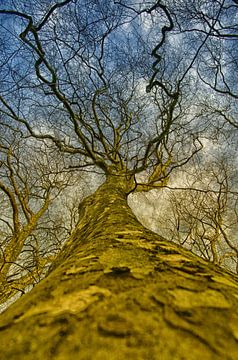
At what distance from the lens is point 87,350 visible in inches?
18.7

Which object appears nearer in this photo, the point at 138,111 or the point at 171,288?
the point at 171,288

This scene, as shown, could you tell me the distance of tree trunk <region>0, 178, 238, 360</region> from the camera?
0.48 m

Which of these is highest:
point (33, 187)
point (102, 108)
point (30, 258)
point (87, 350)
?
point (102, 108)

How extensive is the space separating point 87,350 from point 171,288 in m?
0.32

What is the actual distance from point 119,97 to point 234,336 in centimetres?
689

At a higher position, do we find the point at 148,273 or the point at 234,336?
the point at 148,273

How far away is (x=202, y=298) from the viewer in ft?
2.18

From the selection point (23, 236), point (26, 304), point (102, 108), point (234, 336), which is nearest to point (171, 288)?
point (234, 336)

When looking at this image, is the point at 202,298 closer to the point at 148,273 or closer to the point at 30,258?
the point at 148,273

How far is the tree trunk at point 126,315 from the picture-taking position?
0.48 meters

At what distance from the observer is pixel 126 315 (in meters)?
0.58

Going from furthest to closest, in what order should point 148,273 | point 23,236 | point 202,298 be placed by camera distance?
point 23,236
point 148,273
point 202,298

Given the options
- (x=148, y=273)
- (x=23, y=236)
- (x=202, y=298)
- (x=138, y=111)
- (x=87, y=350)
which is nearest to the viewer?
(x=87, y=350)

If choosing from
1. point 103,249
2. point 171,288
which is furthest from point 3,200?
point 171,288
